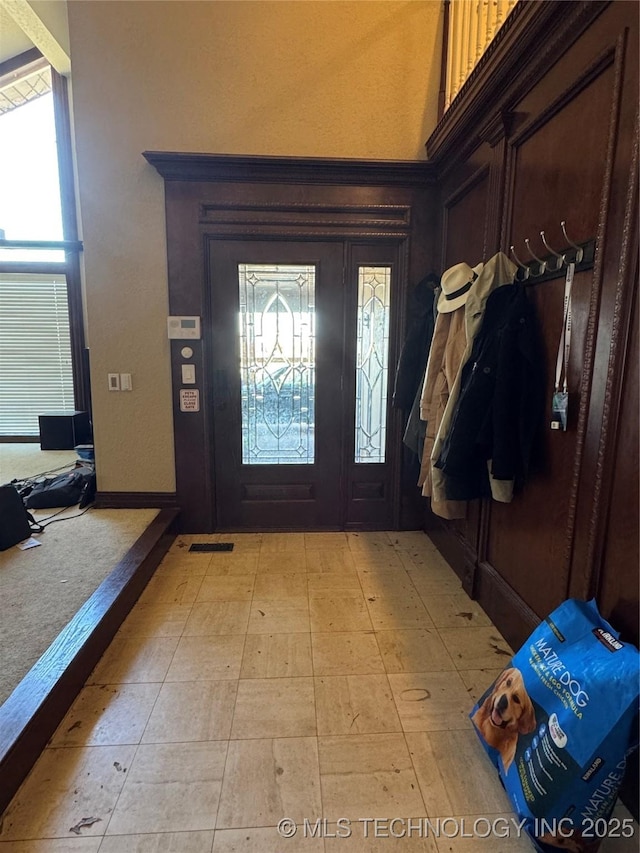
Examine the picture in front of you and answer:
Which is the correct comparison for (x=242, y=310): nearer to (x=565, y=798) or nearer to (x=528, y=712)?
(x=528, y=712)

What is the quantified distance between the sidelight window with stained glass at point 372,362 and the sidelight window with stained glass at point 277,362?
0.34 m

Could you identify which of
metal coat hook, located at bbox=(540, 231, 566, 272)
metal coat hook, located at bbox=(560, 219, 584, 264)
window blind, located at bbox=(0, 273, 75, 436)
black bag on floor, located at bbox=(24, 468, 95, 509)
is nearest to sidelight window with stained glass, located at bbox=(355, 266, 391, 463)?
metal coat hook, located at bbox=(540, 231, 566, 272)

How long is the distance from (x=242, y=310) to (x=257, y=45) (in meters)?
1.62

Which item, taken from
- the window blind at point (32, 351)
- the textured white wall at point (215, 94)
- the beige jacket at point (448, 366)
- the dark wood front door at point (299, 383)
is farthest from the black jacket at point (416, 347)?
the window blind at point (32, 351)

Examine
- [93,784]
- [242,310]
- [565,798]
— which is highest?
[242,310]

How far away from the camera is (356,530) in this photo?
3188mm

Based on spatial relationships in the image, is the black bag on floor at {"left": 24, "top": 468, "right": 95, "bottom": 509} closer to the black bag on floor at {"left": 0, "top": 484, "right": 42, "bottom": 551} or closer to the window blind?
the black bag on floor at {"left": 0, "top": 484, "right": 42, "bottom": 551}

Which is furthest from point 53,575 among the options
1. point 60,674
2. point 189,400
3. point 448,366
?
point 448,366

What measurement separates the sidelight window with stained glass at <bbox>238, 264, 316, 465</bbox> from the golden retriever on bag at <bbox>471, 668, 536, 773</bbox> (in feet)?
6.44

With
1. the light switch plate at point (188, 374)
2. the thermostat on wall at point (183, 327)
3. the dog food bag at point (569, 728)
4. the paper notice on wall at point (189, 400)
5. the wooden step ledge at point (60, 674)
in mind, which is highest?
the thermostat on wall at point (183, 327)

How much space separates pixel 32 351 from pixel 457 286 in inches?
208

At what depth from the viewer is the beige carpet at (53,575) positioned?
1724 mm

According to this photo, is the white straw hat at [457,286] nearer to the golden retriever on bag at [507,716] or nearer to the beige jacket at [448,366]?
the beige jacket at [448,366]

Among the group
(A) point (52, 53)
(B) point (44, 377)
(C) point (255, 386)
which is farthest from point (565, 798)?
(A) point (52, 53)
